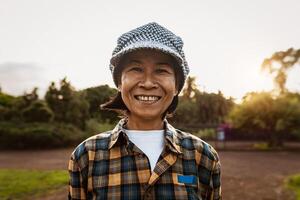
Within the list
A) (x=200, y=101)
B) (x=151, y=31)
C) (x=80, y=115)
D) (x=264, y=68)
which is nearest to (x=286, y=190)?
(x=151, y=31)

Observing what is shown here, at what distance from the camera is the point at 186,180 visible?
5.43 feet

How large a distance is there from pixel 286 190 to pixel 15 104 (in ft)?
57.9

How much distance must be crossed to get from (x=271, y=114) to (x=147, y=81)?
60.2ft

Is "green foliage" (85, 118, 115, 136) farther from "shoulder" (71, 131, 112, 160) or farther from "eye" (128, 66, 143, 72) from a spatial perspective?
"eye" (128, 66, 143, 72)

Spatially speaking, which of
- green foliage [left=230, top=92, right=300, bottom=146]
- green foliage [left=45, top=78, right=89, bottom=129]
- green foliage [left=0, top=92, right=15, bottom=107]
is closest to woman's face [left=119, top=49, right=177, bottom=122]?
green foliage [left=230, top=92, right=300, bottom=146]

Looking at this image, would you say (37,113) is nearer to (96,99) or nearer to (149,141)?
(96,99)

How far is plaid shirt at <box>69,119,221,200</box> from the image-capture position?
1.60 metres

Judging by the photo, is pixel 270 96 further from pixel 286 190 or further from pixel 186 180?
pixel 186 180

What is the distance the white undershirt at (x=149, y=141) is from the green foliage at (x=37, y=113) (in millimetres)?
20017

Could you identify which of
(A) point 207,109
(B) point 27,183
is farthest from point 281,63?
(B) point 27,183

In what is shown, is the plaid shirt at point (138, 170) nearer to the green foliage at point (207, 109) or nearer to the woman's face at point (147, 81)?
the woman's face at point (147, 81)

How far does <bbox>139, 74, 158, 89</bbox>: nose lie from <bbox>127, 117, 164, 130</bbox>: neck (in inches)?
7.7

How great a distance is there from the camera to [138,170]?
1632 millimetres

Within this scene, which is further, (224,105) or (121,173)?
(224,105)
